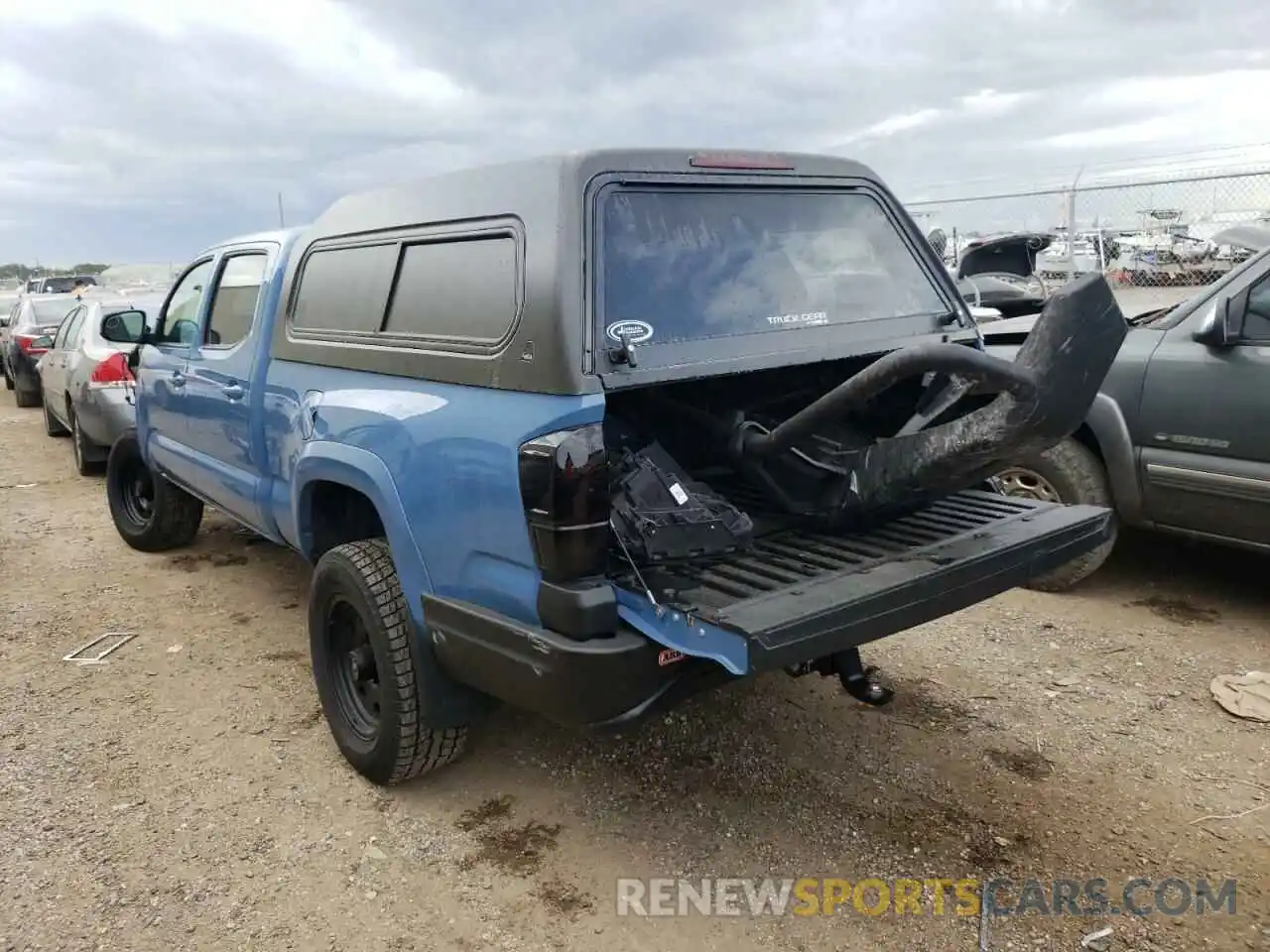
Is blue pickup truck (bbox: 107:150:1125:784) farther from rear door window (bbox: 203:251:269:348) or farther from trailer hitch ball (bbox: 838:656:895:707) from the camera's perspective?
rear door window (bbox: 203:251:269:348)

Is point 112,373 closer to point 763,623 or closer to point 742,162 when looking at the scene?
point 742,162

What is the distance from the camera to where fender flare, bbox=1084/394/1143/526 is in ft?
15.7

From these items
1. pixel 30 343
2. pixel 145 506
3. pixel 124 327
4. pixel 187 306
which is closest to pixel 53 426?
pixel 30 343

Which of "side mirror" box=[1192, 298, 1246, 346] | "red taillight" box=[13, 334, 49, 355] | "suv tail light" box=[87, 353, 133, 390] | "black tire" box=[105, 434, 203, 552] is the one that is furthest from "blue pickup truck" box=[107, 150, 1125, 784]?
"red taillight" box=[13, 334, 49, 355]

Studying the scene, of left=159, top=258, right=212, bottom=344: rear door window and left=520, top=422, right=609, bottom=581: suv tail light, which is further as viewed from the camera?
left=159, top=258, right=212, bottom=344: rear door window

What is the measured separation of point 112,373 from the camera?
24.9 ft

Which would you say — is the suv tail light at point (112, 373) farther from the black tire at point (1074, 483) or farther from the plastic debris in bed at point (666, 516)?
the black tire at point (1074, 483)

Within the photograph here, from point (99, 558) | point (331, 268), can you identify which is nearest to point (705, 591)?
point (331, 268)

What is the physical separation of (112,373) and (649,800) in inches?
240

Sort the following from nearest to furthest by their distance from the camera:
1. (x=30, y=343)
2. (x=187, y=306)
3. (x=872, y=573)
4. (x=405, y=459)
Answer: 1. (x=872, y=573)
2. (x=405, y=459)
3. (x=187, y=306)
4. (x=30, y=343)

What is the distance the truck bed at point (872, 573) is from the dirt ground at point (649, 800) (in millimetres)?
797

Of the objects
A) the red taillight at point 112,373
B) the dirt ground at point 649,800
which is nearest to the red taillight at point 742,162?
the dirt ground at point 649,800

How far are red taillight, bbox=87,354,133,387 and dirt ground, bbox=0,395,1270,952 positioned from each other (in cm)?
317

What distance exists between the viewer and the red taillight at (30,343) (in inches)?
506
